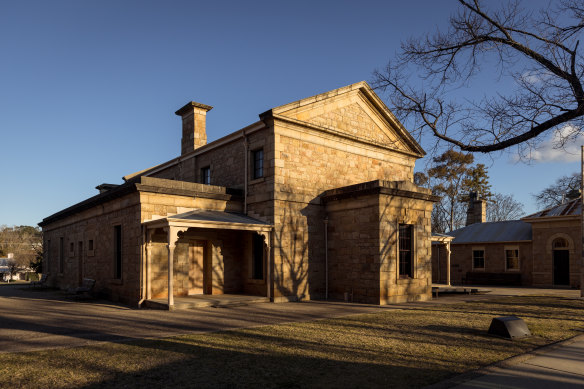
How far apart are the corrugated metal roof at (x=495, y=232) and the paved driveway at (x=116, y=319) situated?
1271cm

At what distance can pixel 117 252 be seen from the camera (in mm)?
15523

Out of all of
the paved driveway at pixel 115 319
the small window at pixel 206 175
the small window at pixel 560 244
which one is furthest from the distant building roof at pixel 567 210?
the small window at pixel 206 175

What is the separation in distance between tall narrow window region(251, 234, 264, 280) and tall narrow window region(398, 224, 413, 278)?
506 centimetres

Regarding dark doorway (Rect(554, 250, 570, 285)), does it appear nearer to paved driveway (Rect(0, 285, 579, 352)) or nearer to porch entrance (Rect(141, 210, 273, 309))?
paved driveway (Rect(0, 285, 579, 352))

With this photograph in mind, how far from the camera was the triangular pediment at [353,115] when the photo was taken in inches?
623

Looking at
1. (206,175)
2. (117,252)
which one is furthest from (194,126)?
(117,252)

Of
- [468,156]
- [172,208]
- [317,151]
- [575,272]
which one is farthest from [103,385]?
[468,156]

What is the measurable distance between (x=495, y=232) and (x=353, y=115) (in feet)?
47.9

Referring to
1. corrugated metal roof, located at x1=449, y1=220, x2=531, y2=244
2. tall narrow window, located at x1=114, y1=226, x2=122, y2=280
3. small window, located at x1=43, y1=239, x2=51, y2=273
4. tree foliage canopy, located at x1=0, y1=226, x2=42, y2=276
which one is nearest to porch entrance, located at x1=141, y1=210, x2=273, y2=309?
tall narrow window, located at x1=114, y1=226, x2=122, y2=280

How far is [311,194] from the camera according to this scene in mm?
15883

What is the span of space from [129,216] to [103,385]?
32.0 ft

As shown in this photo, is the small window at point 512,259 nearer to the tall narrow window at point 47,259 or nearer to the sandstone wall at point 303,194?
the sandstone wall at point 303,194

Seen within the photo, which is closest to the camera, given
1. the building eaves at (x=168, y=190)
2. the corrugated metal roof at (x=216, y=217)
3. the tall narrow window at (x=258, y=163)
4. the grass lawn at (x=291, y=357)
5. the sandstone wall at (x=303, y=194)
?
the grass lawn at (x=291, y=357)

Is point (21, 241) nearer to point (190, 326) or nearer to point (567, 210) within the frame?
point (190, 326)
